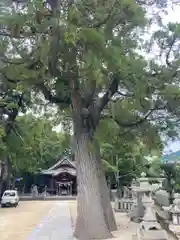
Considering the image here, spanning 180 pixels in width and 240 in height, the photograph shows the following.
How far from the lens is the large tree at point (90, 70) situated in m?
7.46

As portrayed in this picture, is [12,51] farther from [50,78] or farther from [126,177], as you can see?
[126,177]

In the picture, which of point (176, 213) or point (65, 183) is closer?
point (176, 213)

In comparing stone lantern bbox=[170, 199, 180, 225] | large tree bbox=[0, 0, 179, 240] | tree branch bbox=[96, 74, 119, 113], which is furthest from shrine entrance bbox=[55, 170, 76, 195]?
stone lantern bbox=[170, 199, 180, 225]

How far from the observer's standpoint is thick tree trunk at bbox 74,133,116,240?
9.02m

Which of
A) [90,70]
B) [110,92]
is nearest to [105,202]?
[110,92]

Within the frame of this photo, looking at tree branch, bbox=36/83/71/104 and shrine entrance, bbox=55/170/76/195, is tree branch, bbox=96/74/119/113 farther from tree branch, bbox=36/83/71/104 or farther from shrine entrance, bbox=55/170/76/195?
shrine entrance, bbox=55/170/76/195

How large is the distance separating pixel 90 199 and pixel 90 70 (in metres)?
3.64

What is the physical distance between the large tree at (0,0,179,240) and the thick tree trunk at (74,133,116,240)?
0.03 meters

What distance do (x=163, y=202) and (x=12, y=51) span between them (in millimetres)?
6253

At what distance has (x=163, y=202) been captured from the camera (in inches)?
408

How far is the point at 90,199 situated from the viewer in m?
9.27

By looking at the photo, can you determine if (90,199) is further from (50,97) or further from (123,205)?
(123,205)

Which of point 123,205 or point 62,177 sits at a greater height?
point 62,177

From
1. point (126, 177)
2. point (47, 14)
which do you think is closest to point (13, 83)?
point (47, 14)
